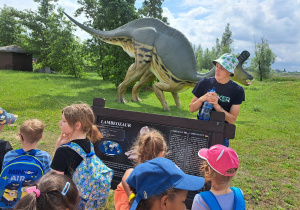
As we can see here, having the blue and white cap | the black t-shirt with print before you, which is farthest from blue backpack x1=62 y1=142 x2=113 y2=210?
the blue and white cap

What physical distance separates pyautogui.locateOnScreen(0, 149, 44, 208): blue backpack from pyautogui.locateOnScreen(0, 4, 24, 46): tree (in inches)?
1285

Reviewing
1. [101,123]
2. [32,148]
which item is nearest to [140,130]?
[101,123]

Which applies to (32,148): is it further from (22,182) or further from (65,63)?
(65,63)

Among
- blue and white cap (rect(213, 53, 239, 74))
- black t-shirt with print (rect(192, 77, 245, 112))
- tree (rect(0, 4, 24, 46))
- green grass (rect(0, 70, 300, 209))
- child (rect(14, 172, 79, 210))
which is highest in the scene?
tree (rect(0, 4, 24, 46))

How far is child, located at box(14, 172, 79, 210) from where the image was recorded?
3.51 feet

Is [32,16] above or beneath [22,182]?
above

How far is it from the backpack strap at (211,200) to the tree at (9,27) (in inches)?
1325

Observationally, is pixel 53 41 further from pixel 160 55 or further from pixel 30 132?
pixel 30 132

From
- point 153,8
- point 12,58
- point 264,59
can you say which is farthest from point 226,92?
point 264,59

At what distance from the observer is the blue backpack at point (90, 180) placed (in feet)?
6.30

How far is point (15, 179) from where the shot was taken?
Answer: 196 cm

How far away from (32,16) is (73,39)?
887cm

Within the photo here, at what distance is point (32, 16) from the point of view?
2647 centimetres

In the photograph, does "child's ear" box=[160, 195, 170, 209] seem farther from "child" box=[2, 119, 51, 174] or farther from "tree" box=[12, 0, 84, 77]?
"tree" box=[12, 0, 84, 77]
